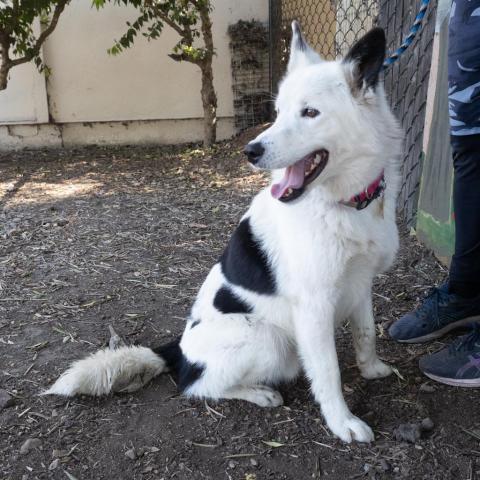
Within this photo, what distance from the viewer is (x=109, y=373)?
2.14 m

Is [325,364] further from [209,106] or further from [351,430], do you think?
[209,106]

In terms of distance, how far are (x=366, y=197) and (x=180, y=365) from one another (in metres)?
1.02

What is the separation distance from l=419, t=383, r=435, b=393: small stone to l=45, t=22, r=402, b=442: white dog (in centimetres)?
19

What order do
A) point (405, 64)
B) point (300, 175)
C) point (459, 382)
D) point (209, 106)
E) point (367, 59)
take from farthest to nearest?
point (209, 106)
point (405, 64)
point (459, 382)
point (300, 175)
point (367, 59)

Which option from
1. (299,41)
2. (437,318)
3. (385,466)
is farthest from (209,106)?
(385,466)

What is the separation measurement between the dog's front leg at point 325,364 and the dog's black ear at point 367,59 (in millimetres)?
741

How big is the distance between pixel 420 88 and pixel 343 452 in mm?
2351

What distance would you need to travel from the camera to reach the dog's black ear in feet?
5.60

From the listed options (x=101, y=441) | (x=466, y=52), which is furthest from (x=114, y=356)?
(x=466, y=52)

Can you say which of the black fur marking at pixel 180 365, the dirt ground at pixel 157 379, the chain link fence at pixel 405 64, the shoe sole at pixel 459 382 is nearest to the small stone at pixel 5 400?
the dirt ground at pixel 157 379

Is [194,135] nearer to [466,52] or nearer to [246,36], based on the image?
[246,36]

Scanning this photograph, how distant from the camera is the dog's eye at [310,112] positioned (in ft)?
5.93

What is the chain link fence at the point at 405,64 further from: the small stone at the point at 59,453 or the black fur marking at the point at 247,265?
the small stone at the point at 59,453

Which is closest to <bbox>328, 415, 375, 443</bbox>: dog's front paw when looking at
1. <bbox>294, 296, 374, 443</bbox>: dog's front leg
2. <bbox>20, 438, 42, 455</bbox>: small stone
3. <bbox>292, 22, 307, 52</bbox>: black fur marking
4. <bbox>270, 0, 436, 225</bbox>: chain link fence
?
<bbox>294, 296, 374, 443</bbox>: dog's front leg
